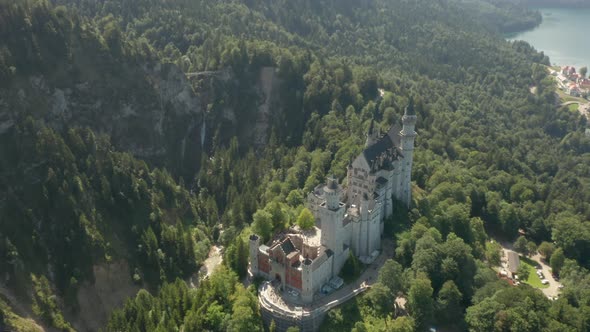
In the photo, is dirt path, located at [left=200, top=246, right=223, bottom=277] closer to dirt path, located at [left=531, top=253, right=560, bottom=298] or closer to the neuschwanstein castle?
the neuschwanstein castle

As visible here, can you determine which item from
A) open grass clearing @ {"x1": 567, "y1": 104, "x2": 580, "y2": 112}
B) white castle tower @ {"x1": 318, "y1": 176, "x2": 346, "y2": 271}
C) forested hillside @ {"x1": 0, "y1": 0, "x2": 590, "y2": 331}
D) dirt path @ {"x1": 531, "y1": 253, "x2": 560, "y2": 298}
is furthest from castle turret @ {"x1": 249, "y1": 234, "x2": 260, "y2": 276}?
open grass clearing @ {"x1": 567, "y1": 104, "x2": 580, "y2": 112}

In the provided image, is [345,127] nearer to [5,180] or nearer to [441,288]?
[441,288]

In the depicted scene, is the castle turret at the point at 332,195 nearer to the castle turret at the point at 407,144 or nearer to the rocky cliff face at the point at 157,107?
the castle turret at the point at 407,144

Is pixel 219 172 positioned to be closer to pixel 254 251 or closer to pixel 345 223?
pixel 254 251

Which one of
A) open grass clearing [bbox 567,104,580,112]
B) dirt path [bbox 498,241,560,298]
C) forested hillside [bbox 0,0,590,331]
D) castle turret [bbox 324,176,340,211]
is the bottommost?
open grass clearing [bbox 567,104,580,112]

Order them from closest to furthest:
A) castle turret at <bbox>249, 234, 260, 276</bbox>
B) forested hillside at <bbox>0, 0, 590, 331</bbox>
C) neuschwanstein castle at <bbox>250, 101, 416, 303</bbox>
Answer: neuschwanstein castle at <bbox>250, 101, 416, 303</bbox> < forested hillside at <bbox>0, 0, 590, 331</bbox> < castle turret at <bbox>249, 234, 260, 276</bbox>

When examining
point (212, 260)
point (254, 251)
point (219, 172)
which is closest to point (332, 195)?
point (254, 251)

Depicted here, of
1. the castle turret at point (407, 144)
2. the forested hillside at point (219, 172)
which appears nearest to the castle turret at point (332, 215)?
the forested hillside at point (219, 172)
